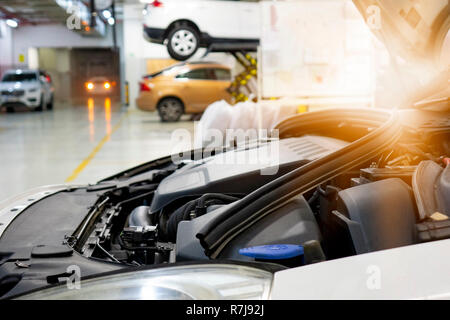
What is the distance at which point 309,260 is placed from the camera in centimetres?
148

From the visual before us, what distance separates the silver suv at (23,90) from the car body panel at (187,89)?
6177 millimetres

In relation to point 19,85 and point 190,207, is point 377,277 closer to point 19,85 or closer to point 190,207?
point 190,207

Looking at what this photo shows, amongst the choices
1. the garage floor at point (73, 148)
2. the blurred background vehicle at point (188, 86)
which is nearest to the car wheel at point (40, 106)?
the garage floor at point (73, 148)

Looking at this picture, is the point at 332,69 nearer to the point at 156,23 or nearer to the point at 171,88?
the point at 156,23

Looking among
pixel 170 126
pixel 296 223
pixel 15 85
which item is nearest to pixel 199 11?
pixel 170 126

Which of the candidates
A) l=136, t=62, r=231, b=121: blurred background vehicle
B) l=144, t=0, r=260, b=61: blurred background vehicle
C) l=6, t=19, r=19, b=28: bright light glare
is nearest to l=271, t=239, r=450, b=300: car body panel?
l=144, t=0, r=260, b=61: blurred background vehicle

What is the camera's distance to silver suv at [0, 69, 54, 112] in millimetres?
19141

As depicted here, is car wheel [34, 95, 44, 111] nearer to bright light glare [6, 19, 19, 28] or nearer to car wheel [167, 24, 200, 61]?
bright light glare [6, 19, 19, 28]

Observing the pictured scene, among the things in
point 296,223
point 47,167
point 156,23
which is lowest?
point 47,167

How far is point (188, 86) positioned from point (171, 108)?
0.81 m

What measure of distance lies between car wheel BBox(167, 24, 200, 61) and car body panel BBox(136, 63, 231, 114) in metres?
2.91

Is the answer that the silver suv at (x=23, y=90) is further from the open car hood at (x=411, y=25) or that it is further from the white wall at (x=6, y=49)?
the open car hood at (x=411, y=25)

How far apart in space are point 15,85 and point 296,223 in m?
19.2
